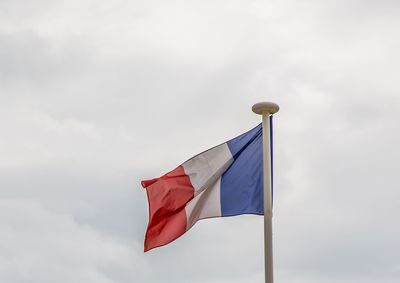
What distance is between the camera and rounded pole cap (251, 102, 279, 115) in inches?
676

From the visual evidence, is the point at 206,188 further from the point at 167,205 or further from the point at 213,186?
the point at 167,205

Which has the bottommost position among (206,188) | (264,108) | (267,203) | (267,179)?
(267,203)

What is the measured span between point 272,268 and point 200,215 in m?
2.85

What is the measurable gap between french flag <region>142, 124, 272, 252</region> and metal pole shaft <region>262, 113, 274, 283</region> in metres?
0.60

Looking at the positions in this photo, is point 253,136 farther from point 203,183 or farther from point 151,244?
point 151,244

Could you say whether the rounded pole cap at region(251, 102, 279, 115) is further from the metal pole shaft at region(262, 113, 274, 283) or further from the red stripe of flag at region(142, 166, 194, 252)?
the red stripe of flag at region(142, 166, 194, 252)

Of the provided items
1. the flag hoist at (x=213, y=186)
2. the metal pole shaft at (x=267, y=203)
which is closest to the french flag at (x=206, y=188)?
the flag hoist at (x=213, y=186)

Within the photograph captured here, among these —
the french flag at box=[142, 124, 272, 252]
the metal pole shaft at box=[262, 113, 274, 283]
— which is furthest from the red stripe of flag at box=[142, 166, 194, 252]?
the metal pole shaft at box=[262, 113, 274, 283]

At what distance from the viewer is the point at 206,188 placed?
17.6 m

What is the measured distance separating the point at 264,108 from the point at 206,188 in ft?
7.74

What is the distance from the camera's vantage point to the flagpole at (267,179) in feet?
50.5

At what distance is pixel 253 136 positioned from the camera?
17.8 m

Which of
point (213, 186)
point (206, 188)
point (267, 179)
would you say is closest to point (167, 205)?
point (206, 188)

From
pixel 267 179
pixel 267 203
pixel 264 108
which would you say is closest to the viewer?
pixel 267 203
